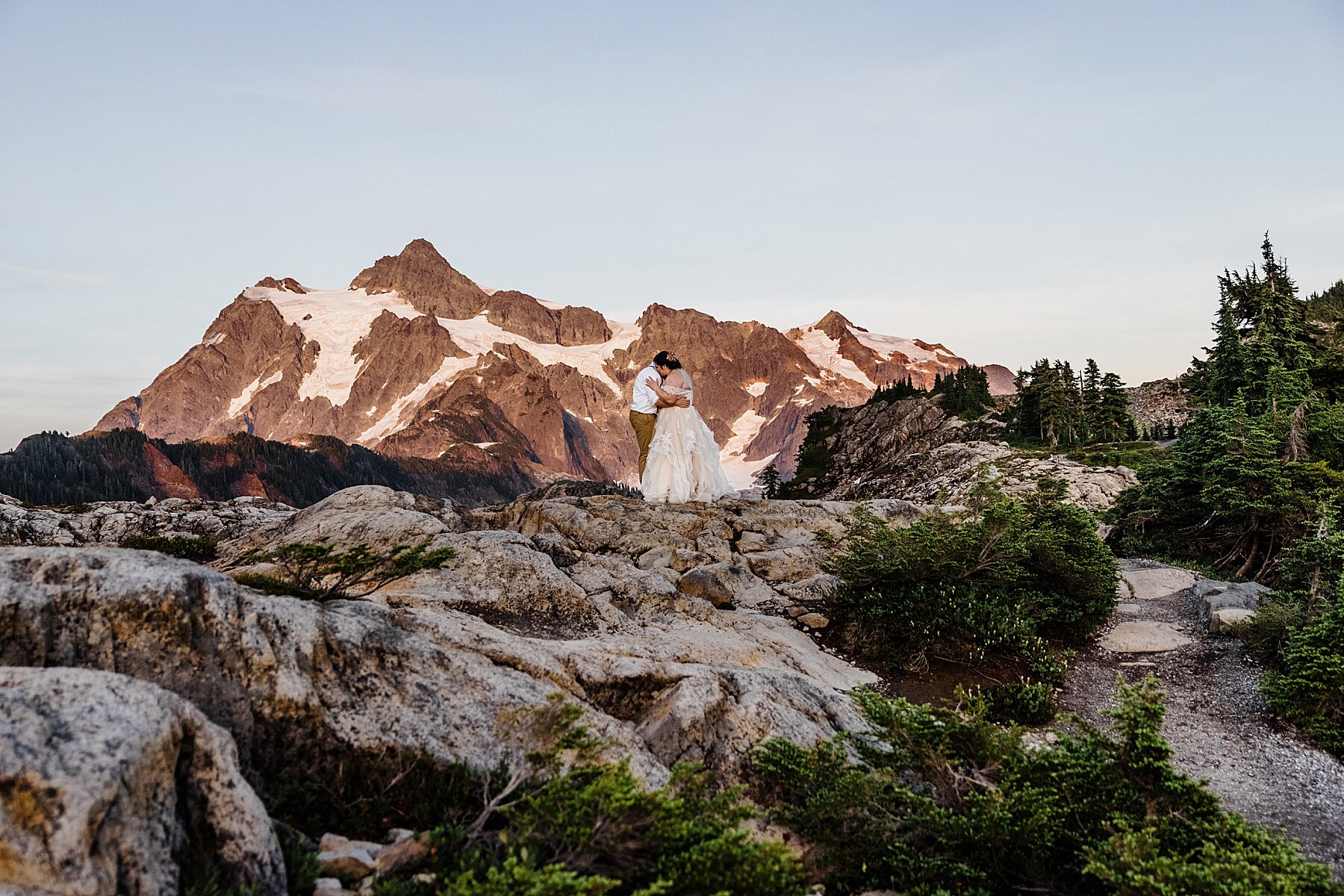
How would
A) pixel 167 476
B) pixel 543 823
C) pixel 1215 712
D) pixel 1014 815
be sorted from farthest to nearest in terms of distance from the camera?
pixel 167 476 < pixel 1215 712 < pixel 1014 815 < pixel 543 823

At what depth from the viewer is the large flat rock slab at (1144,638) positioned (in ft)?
41.5

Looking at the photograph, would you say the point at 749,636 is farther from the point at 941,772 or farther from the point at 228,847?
the point at 228,847

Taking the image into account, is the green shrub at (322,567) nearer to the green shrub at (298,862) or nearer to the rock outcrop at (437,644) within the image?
the rock outcrop at (437,644)

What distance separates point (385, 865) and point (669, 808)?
60.1 inches

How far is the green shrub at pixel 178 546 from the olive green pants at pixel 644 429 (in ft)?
31.8

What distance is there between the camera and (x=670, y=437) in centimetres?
1873

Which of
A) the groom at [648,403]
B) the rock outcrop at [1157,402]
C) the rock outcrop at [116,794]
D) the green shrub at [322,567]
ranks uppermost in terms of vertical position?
the rock outcrop at [1157,402]

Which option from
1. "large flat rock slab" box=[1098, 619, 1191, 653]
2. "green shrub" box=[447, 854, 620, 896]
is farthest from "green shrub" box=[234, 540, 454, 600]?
"large flat rock slab" box=[1098, 619, 1191, 653]

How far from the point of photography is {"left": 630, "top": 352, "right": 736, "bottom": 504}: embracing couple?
61.5 feet

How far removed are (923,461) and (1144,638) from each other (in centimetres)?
5026

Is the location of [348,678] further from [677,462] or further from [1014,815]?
[677,462]

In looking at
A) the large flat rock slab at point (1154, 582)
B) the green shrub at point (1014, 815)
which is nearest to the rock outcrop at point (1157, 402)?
the large flat rock slab at point (1154, 582)

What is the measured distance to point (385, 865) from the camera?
163 inches

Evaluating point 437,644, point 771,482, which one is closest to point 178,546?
point 437,644
